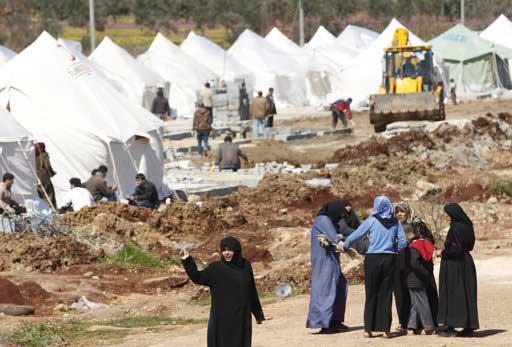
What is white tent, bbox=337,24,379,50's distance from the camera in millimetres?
62125

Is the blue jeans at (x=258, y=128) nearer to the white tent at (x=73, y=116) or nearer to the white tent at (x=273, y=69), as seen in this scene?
the white tent at (x=73, y=116)

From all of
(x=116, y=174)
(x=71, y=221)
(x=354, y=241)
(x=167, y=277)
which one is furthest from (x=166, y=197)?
(x=354, y=241)

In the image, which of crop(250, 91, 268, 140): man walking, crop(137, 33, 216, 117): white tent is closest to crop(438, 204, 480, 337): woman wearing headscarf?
crop(250, 91, 268, 140): man walking

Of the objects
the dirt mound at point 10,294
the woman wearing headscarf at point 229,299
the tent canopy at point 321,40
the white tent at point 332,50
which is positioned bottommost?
the dirt mound at point 10,294

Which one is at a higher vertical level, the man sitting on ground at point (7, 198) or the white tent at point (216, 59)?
the white tent at point (216, 59)

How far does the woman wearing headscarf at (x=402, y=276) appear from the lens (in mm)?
10203

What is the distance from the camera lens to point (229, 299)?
28.5 feet

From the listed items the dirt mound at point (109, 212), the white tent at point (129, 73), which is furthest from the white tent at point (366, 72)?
the dirt mound at point (109, 212)

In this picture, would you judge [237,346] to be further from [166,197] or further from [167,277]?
[166,197]

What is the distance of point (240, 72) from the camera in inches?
1957

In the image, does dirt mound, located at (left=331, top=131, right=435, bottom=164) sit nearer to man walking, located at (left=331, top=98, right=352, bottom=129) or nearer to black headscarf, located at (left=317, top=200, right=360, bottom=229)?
man walking, located at (left=331, top=98, right=352, bottom=129)

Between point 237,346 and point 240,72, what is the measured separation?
41.3 metres

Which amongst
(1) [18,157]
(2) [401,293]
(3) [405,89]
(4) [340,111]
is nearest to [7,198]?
(1) [18,157]

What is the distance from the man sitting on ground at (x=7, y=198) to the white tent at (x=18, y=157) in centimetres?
187
